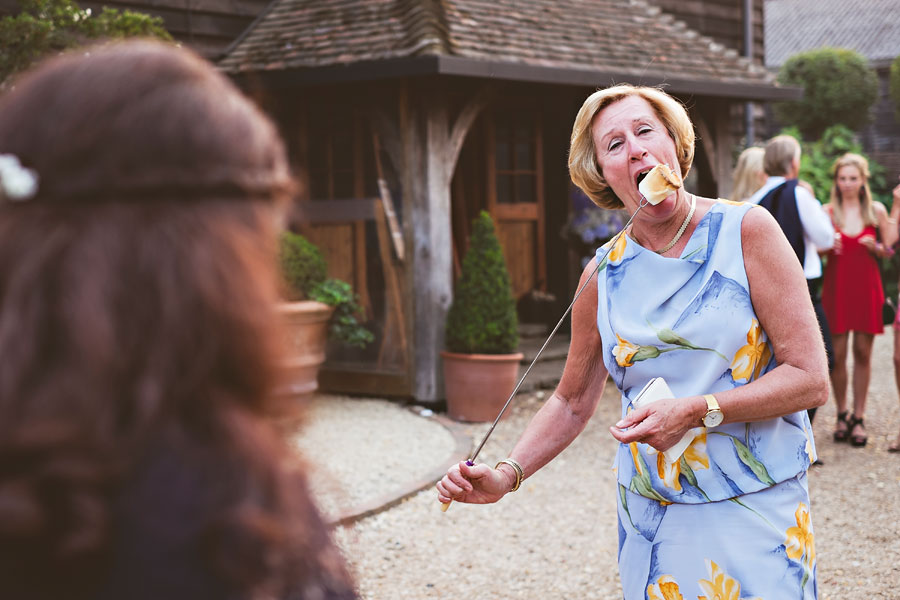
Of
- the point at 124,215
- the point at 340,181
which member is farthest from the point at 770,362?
the point at 340,181

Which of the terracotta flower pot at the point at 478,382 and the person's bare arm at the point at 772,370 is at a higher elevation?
the person's bare arm at the point at 772,370

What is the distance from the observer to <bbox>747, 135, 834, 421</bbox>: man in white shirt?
6.00m

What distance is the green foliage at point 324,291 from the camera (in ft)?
25.8

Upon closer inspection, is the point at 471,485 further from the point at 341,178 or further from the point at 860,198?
the point at 341,178

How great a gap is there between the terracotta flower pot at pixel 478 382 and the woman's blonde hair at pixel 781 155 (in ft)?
8.26

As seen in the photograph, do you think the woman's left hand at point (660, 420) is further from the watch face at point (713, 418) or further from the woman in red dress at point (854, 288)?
the woman in red dress at point (854, 288)

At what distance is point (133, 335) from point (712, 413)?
1.44 meters

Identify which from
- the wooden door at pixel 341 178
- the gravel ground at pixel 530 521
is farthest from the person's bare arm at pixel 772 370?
the wooden door at pixel 341 178

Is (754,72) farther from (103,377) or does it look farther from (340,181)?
(103,377)

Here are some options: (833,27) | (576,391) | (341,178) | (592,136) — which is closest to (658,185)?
(592,136)

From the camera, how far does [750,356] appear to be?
212cm

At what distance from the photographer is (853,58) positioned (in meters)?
22.7

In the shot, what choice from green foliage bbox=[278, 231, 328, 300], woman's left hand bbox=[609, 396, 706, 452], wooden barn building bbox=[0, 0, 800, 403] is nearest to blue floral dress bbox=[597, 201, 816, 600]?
woman's left hand bbox=[609, 396, 706, 452]

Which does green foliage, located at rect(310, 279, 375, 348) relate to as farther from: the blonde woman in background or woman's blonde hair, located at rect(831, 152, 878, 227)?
the blonde woman in background
